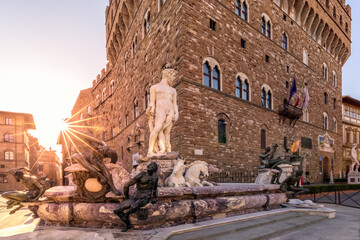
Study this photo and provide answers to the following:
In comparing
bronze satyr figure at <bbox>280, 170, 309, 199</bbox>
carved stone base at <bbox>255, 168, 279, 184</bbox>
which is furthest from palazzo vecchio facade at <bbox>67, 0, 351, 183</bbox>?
bronze satyr figure at <bbox>280, 170, 309, 199</bbox>

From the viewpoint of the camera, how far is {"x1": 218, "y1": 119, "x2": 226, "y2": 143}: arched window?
14372mm

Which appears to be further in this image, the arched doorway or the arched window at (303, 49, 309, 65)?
the arched doorway

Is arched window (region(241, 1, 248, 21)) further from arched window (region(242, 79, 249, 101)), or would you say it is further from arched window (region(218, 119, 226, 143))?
arched window (region(218, 119, 226, 143))

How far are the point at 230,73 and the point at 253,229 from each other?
40.0ft

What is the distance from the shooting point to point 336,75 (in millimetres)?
30312

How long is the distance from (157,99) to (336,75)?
3144cm

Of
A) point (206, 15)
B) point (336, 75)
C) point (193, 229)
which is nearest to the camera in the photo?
point (193, 229)

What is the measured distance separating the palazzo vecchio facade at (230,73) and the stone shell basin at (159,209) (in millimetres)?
6037

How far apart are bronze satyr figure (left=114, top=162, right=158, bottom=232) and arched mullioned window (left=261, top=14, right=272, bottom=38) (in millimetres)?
18307

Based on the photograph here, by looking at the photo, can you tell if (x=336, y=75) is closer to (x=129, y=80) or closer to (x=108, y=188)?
(x=129, y=80)

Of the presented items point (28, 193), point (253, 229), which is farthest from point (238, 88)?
point (28, 193)

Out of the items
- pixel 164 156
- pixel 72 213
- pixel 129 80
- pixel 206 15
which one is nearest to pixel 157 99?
pixel 164 156

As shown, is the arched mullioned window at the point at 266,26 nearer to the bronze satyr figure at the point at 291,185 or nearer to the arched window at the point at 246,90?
the arched window at the point at 246,90

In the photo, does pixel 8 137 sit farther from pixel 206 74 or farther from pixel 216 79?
pixel 216 79
